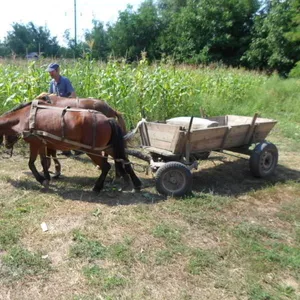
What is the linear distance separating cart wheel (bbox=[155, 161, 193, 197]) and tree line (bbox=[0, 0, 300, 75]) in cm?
1782

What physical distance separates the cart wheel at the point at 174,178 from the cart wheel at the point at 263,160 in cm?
151

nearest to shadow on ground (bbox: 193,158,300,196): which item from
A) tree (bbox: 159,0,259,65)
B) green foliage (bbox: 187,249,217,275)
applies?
green foliage (bbox: 187,249,217,275)

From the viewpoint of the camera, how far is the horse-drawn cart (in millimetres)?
4922

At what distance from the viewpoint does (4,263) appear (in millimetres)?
3303

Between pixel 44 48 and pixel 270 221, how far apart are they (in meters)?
41.6

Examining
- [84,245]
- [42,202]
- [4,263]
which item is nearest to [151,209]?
[84,245]

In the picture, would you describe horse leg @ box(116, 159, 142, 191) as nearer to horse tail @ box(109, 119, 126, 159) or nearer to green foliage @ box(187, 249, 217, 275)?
horse tail @ box(109, 119, 126, 159)

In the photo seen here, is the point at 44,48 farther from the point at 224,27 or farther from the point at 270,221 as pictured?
the point at 270,221

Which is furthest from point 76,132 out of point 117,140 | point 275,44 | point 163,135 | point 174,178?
point 275,44

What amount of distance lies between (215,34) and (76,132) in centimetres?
2500

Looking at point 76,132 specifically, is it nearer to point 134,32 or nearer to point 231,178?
point 231,178

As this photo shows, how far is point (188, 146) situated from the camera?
508 cm

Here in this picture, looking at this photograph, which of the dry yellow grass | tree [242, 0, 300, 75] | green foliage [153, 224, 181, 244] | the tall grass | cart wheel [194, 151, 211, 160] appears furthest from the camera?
tree [242, 0, 300, 75]

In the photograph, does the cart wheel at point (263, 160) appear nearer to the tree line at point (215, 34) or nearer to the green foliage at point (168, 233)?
the green foliage at point (168, 233)
